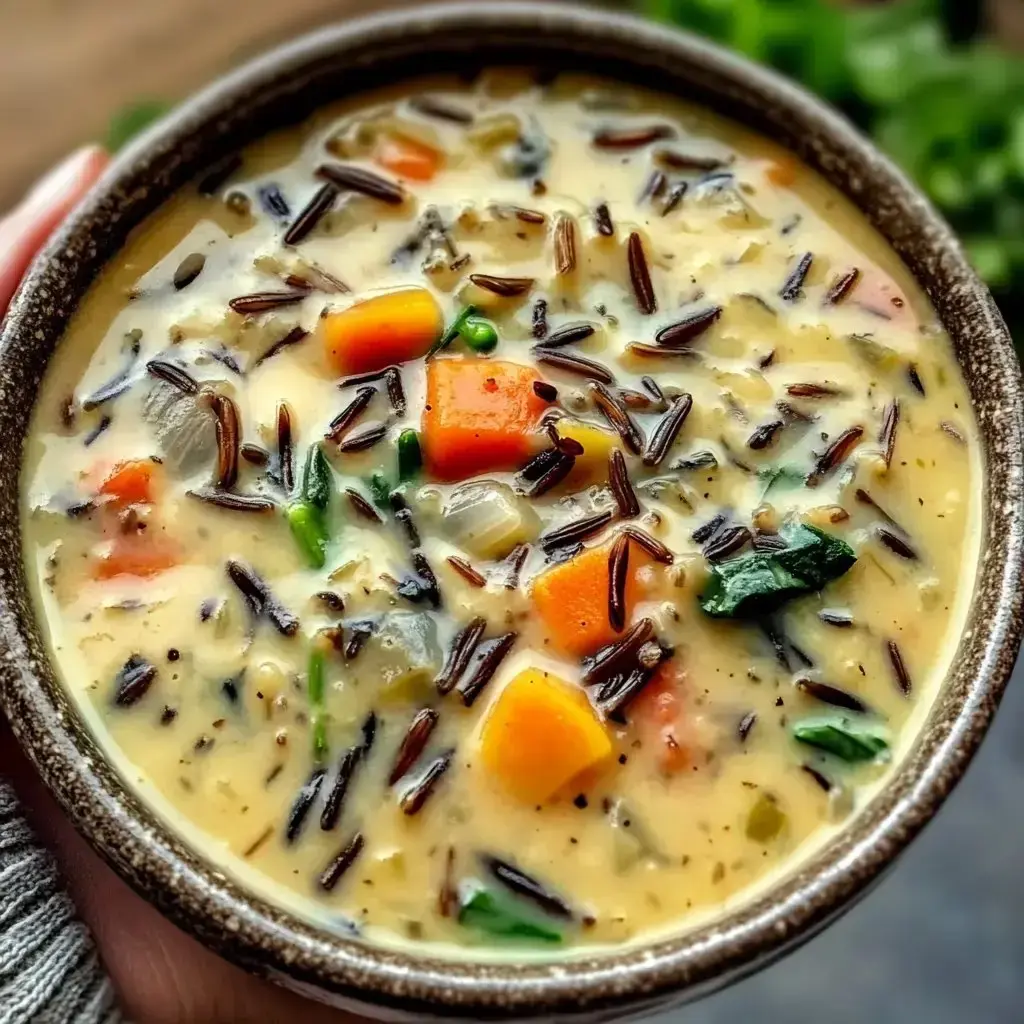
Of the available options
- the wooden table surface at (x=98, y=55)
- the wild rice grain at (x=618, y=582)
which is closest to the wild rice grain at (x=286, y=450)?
the wild rice grain at (x=618, y=582)

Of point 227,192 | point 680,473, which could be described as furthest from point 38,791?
point 680,473

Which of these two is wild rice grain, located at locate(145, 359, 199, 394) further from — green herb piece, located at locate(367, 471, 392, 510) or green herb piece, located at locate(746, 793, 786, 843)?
green herb piece, located at locate(746, 793, 786, 843)

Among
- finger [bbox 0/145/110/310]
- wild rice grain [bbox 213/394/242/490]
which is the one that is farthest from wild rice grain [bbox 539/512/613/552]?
finger [bbox 0/145/110/310]

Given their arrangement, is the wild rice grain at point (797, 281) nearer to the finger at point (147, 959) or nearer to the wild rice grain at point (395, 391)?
the wild rice grain at point (395, 391)

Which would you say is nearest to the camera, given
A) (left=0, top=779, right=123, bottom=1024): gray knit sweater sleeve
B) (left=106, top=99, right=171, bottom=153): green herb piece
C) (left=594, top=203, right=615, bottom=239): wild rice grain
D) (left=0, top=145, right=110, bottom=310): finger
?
(left=0, top=779, right=123, bottom=1024): gray knit sweater sleeve

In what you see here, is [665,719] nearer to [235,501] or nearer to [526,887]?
[526,887]

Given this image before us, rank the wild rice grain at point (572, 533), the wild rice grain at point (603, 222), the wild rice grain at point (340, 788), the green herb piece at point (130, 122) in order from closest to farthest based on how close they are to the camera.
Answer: the wild rice grain at point (340, 788) → the wild rice grain at point (572, 533) → the wild rice grain at point (603, 222) → the green herb piece at point (130, 122)
